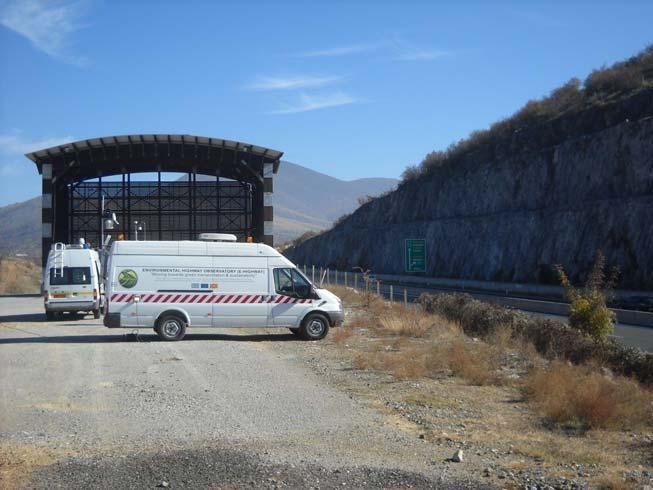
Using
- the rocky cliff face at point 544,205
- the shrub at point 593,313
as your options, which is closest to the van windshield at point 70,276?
the shrub at point 593,313

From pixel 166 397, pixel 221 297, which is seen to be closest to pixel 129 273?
pixel 221 297

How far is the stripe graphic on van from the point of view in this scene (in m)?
19.2

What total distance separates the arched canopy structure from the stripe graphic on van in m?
18.5

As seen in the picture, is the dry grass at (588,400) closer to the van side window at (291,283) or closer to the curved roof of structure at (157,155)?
the van side window at (291,283)

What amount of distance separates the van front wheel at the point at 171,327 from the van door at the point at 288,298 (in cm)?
227

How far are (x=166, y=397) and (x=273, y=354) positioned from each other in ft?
18.6

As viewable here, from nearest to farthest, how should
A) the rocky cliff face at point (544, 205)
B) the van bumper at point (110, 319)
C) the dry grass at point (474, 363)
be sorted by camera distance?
the dry grass at point (474, 363), the van bumper at point (110, 319), the rocky cliff face at point (544, 205)

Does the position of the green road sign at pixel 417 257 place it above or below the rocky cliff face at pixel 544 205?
below

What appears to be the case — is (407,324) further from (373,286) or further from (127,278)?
(373,286)

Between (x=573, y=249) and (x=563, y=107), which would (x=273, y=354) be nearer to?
(x=573, y=249)

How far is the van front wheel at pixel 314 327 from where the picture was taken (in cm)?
1986

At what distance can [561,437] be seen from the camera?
910cm

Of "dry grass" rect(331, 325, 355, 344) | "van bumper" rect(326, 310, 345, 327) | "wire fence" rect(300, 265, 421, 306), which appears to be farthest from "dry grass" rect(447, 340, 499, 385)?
"wire fence" rect(300, 265, 421, 306)

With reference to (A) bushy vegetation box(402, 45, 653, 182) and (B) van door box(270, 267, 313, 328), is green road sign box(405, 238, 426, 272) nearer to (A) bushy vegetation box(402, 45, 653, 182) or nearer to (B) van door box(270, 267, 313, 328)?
(B) van door box(270, 267, 313, 328)
